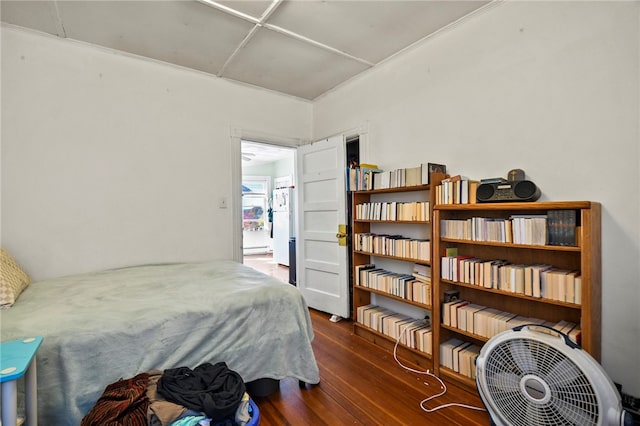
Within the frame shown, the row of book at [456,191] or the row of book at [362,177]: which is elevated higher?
the row of book at [362,177]

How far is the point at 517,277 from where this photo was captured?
6.02ft

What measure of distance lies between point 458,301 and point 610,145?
4.44 feet

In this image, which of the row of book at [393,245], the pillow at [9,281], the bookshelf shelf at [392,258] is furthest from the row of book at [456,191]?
the pillow at [9,281]

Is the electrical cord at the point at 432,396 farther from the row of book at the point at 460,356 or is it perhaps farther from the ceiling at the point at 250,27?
the ceiling at the point at 250,27

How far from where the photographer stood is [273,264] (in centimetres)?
696

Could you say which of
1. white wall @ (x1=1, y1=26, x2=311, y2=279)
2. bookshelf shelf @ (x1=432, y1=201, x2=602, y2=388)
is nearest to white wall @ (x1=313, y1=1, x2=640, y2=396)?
bookshelf shelf @ (x1=432, y1=201, x2=602, y2=388)

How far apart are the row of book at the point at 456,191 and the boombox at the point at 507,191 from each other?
0.23 ft

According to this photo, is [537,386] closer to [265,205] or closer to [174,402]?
[174,402]

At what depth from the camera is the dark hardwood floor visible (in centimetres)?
175

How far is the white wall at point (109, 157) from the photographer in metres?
2.43

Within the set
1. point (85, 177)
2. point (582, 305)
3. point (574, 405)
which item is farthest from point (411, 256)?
point (85, 177)

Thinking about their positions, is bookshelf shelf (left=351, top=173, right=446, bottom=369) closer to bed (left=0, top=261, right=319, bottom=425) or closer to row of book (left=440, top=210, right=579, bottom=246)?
row of book (left=440, top=210, right=579, bottom=246)

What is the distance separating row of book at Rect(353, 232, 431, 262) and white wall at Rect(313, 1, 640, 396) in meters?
0.69

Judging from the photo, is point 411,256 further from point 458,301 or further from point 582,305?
point 582,305
